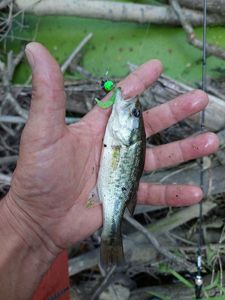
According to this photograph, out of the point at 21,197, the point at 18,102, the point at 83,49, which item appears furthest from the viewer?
the point at 83,49

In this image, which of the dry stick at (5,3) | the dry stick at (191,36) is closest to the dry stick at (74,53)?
the dry stick at (5,3)

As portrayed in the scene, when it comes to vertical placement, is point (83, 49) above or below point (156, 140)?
above

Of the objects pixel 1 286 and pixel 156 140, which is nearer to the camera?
pixel 1 286

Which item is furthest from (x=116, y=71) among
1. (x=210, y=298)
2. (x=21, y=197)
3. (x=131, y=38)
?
(x=210, y=298)

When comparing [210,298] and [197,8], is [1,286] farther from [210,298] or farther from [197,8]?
[197,8]

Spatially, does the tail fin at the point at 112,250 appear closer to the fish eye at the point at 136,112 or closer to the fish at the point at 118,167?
the fish at the point at 118,167
